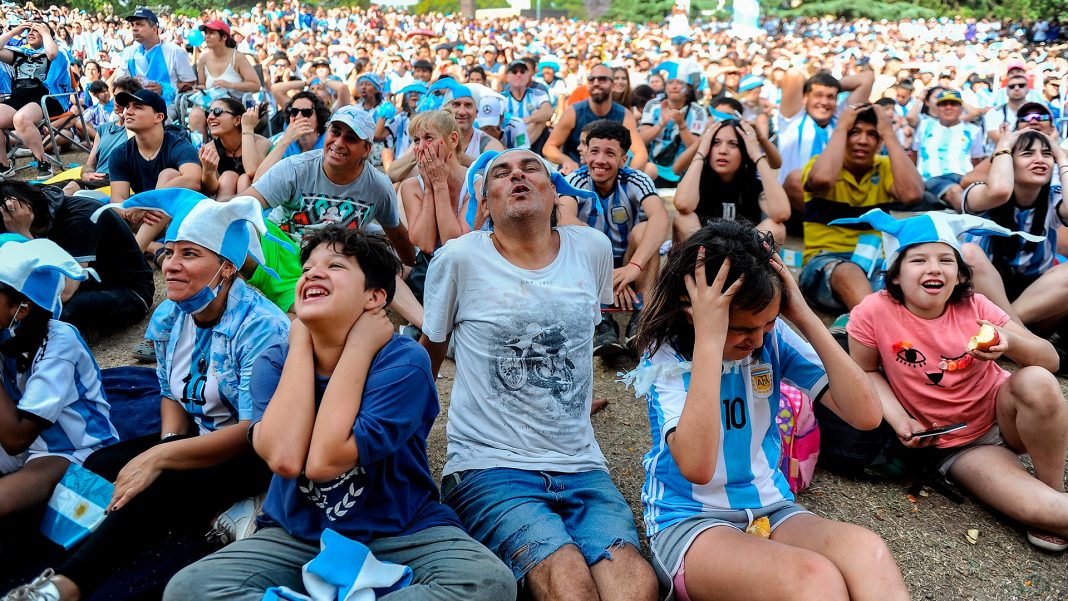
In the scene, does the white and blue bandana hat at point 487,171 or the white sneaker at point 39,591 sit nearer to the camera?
the white sneaker at point 39,591

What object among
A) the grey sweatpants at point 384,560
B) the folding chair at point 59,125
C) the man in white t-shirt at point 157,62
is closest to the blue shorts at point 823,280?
the grey sweatpants at point 384,560

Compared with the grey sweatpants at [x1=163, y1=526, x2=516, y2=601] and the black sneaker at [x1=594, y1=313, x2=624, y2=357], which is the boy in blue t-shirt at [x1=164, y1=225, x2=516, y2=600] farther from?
the black sneaker at [x1=594, y1=313, x2=624, y2=357]

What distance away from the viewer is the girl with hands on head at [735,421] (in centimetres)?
214

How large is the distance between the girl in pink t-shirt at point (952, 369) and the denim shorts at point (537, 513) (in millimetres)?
1403

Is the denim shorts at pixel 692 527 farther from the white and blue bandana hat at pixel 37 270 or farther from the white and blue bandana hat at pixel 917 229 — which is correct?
the white and blue bandana hat at pixel 37 270

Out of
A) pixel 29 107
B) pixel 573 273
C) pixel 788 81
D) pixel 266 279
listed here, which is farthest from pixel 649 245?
pixel 29 107

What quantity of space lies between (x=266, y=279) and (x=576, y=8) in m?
43.7

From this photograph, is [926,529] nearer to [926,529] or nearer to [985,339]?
[926,529]

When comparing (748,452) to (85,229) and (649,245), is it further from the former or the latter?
(85,229)

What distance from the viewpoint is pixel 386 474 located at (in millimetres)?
2414

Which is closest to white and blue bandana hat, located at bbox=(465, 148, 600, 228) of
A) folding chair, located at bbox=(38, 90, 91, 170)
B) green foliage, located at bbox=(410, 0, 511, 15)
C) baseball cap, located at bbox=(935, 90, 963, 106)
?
baseball cap, located at bbox=(935, 90, 963, 106)

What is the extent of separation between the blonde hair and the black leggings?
2270 mm

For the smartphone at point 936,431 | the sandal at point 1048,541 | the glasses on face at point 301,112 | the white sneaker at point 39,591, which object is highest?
the glasses on face at point 301,112

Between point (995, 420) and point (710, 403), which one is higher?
point (710, 403)
